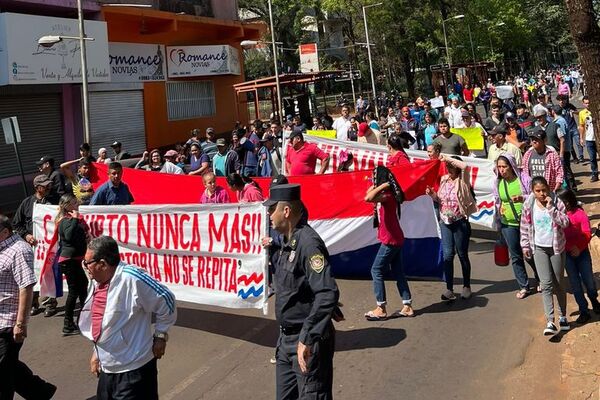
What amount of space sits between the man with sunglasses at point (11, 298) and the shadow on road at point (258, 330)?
8.13 ft

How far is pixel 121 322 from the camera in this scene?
372 cm

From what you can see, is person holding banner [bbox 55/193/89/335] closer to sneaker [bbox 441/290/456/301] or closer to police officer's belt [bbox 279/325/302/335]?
police officer's belt [bbox 279/325/302/335]

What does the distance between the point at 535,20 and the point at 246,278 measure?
74.1 metres

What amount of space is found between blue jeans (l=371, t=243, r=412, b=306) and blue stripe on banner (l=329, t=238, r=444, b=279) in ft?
4.59

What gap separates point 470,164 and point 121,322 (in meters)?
7.32

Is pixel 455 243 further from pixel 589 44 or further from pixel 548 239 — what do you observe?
pixel 589 44

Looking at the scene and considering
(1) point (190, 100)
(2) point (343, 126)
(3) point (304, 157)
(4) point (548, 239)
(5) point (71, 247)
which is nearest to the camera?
(4) point (548, 239)

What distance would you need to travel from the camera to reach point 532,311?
259 inches

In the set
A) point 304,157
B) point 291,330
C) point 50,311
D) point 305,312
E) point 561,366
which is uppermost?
point 304,157

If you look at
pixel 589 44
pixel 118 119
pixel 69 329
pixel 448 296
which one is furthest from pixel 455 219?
pixel 118 119

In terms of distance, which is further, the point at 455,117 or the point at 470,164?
the point at 455,117

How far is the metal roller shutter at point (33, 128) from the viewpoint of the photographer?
1789cm

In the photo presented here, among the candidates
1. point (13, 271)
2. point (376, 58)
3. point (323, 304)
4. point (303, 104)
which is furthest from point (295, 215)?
point (376, 58)

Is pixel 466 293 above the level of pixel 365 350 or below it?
above
